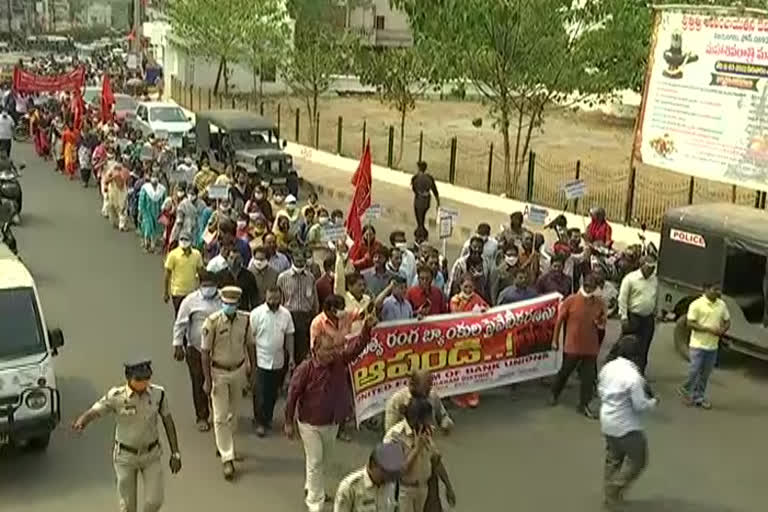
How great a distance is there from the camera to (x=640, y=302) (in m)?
13.2

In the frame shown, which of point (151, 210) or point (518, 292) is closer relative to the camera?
point (518, 292)

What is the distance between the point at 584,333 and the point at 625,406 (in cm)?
272

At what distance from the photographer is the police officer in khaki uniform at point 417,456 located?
7.70 m

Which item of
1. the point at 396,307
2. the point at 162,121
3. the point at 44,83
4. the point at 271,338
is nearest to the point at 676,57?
the point at 396,307

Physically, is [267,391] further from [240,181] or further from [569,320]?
[240,181]

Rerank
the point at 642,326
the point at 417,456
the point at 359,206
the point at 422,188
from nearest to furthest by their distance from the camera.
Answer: the point at 417,456
the point at 642,326
the point at 359,206
the point at 422,188

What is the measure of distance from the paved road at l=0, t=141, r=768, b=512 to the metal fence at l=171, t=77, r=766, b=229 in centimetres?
863

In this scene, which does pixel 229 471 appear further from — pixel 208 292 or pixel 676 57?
pixel 676 57

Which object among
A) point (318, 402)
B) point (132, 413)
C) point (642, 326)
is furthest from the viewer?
point (642, 326)

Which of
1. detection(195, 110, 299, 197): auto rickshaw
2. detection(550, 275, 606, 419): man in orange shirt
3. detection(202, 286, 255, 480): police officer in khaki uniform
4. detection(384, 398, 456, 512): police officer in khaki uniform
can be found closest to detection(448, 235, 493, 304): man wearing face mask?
detection(550, 275, 606, 419): man in orange shirt

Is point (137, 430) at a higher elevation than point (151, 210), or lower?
higher

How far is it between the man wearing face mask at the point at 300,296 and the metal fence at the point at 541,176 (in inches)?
422

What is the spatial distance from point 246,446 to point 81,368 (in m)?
3.25

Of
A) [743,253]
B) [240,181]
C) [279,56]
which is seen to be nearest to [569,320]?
[743,253]
